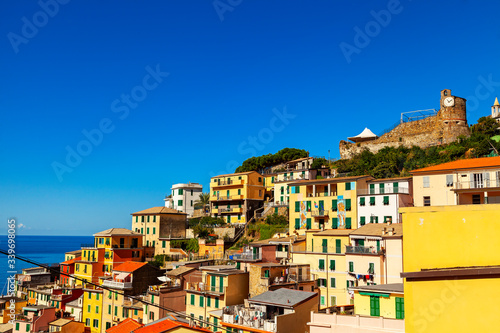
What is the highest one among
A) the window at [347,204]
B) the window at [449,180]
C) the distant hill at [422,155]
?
the distant hill at [422,155]

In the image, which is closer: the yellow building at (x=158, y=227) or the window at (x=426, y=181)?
the window at (x=426, y=181)

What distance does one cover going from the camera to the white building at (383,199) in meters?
40.5

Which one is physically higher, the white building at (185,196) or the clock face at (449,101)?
the clock face at (449,101)

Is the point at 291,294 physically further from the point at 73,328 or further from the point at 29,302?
the point at 29,302

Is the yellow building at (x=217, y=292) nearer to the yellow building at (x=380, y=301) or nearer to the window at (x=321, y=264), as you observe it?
the window at (x=321, y=264)

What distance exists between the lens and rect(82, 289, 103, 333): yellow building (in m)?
43.7

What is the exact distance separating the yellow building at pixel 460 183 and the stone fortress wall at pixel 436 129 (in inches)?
873

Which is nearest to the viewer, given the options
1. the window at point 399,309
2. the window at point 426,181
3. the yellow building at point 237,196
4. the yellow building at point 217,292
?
the window at point 399,309

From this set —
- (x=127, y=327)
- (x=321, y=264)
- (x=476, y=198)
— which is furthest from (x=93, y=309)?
(x=476, y=198)

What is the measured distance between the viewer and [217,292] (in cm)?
3384

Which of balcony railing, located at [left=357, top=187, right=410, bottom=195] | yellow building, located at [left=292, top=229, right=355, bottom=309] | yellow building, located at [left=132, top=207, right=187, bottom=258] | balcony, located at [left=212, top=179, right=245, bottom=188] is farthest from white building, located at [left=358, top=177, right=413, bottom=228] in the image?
yellow building, located at [left=132, top=207, right=187, bottom=258]

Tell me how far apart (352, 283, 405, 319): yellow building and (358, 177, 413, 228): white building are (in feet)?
51.1

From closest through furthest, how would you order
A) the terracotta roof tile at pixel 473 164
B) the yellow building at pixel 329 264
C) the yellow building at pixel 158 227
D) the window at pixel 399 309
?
the window at pixel 399 309, the yellow building at pixel 329 264, the terracotta roof tile at pixel 473 164, the yellow building at pixel 158 227

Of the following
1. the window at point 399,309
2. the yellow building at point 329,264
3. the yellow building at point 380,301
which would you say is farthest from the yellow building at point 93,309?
the window at point 399,309
